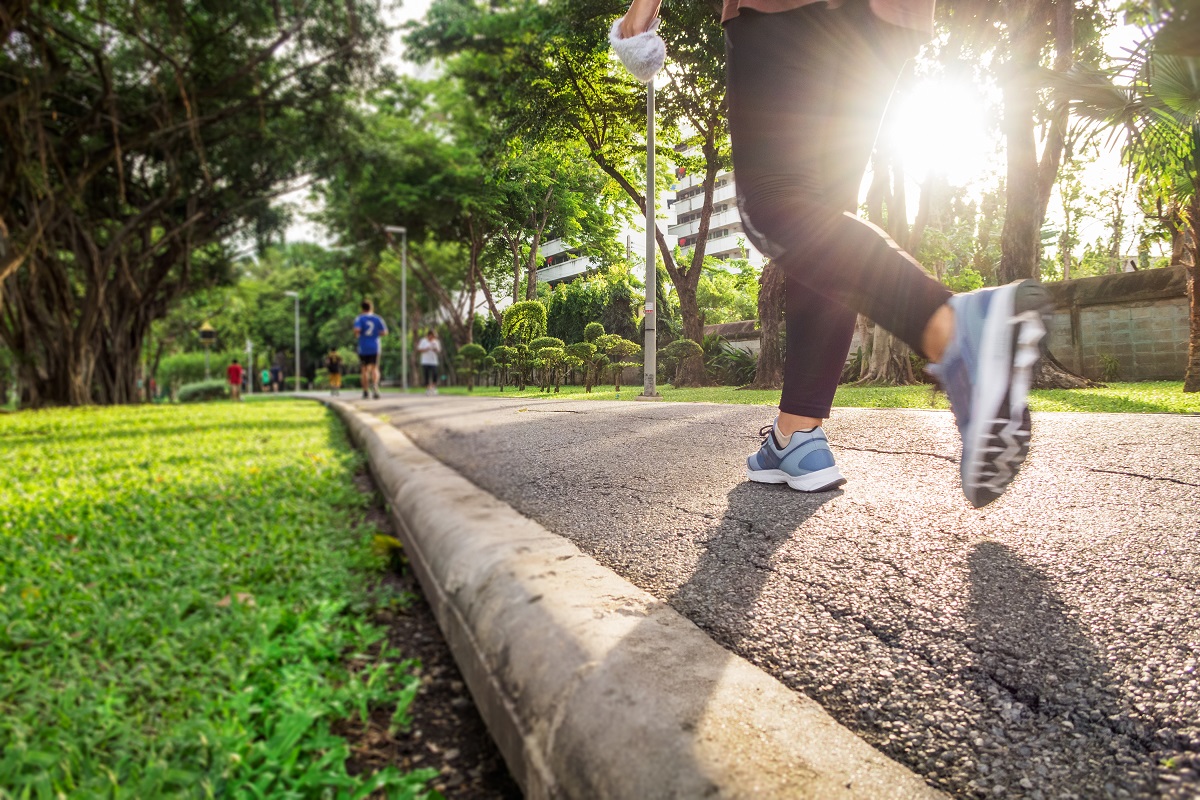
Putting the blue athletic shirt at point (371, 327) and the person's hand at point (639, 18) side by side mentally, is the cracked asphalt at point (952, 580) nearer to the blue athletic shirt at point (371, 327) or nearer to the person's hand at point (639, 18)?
the person's hand at point (639, 18)

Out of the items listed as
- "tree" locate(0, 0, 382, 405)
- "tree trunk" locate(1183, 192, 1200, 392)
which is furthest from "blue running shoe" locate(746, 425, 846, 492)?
"tree" locate(0, 0, 382, 405)

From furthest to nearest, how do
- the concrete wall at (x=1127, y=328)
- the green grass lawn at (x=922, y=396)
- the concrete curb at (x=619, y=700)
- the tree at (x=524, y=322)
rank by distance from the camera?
the tree at (x=524, y=322) → the concrete wall at (x=1127, y=328) → the green grass lawn at (x=922, y=396) → the concrete curb at (x=619, y=700)

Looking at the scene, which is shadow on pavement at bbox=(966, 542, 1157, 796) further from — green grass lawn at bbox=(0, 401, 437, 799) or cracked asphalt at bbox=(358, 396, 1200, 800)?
green grass lawn at bbox=(0, 401, 437, 799)

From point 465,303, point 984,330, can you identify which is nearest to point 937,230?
point 984,330

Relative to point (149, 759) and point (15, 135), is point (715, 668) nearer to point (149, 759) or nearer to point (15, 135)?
point (149, 759)

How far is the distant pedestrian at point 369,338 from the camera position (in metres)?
8.05

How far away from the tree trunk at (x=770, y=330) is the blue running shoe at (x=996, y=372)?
1.42 feet

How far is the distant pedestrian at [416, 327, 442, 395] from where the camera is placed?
3.24m

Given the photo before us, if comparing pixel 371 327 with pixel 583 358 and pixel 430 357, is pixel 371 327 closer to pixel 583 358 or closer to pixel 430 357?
pixel 430 357

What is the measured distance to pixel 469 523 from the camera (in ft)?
5.37

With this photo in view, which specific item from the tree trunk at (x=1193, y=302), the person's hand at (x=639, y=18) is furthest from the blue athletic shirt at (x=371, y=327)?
the person's hand at (x=639, y=18)

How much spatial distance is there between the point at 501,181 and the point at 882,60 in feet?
2.92

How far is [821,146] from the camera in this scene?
3.97 ft

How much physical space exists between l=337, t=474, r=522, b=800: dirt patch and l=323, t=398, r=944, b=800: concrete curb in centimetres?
9
